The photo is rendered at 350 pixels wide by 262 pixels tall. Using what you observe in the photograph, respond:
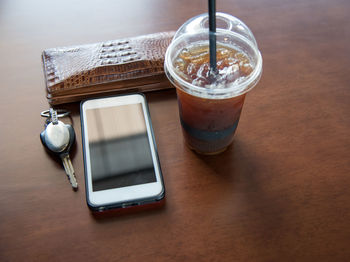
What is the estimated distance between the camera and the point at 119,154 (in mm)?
644

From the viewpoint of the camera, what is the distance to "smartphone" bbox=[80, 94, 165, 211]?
0.58 metres

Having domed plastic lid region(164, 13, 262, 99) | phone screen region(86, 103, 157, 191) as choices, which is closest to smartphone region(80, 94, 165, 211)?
phone screen region(86, 103, 157, 191)

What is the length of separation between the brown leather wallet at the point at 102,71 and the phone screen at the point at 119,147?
5 cm

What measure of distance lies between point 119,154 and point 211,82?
0.21 m

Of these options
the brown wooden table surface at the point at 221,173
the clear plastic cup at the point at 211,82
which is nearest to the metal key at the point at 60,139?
the brown wooden table surface at the point at 221,173

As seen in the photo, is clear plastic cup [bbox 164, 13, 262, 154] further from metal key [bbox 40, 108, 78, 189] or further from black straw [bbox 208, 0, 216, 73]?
metal key [bbox 40, 108, 78, 189]

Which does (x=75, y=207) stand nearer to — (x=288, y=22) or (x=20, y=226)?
(x=20, y=226)

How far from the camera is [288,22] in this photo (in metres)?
0.89

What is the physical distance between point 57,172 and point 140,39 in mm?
344

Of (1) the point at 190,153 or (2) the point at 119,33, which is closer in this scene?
(1) the point at 190,153

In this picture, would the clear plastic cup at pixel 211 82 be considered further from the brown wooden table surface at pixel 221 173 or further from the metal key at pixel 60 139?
the metal key at pixel 60 139

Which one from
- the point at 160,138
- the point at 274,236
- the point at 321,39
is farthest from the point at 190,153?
the point at 321,39

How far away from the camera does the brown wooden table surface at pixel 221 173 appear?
0.55 m

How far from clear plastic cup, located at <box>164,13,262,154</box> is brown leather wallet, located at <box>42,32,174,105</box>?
0.15 m
